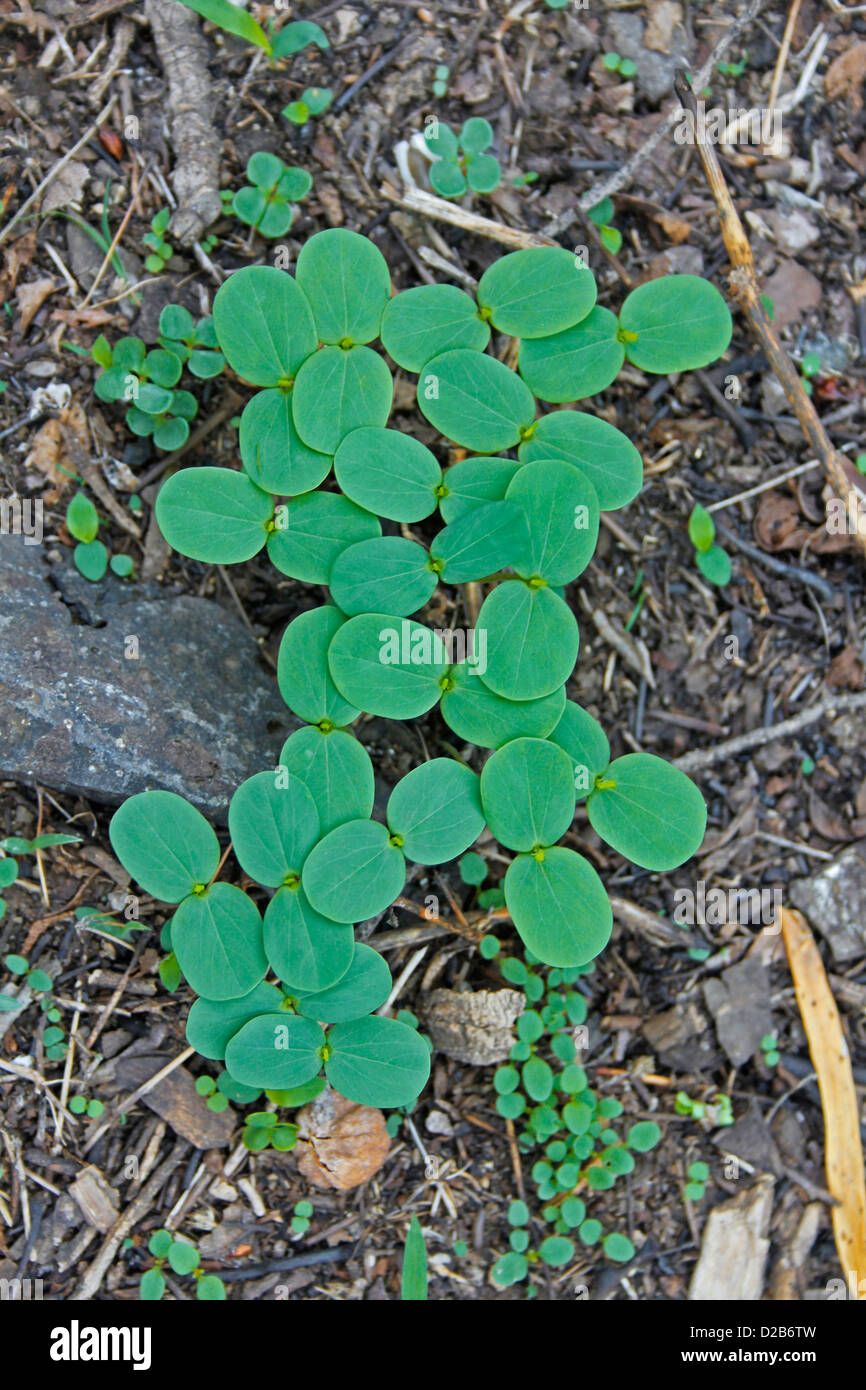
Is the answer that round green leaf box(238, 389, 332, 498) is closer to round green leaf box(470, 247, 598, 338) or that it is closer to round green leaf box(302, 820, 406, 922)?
round green leaf box(470, 247, 598, 338)

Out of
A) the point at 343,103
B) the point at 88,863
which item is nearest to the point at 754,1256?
the point at 88,863

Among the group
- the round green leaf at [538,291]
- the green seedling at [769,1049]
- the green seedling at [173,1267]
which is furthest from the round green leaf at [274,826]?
the green seedling at [769,1049]

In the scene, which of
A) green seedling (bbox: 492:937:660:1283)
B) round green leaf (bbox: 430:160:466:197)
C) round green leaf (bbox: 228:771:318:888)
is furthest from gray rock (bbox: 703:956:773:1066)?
round green leaf (bbox: 430:160:466:197)

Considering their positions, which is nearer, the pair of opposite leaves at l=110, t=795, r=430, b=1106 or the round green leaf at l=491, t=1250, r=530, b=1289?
the pair of opposite leaves at l=110, t=795, r=430, b=1106

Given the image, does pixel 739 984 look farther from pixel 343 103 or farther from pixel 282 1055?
pixel 343 103

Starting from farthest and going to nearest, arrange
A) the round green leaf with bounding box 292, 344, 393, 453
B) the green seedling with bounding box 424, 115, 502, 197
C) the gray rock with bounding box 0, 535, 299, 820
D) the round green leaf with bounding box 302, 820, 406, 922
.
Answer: the green seedling with bounding box 424, 115, 502, 197, the gray rock with bounding box 0, 535, 299, 820, the round green leaf with bounding box 292, 344, 393, 453, the round green leaf with bounding box 302, 820, 406, 922

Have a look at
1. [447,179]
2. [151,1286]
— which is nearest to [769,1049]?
[151,1286]
